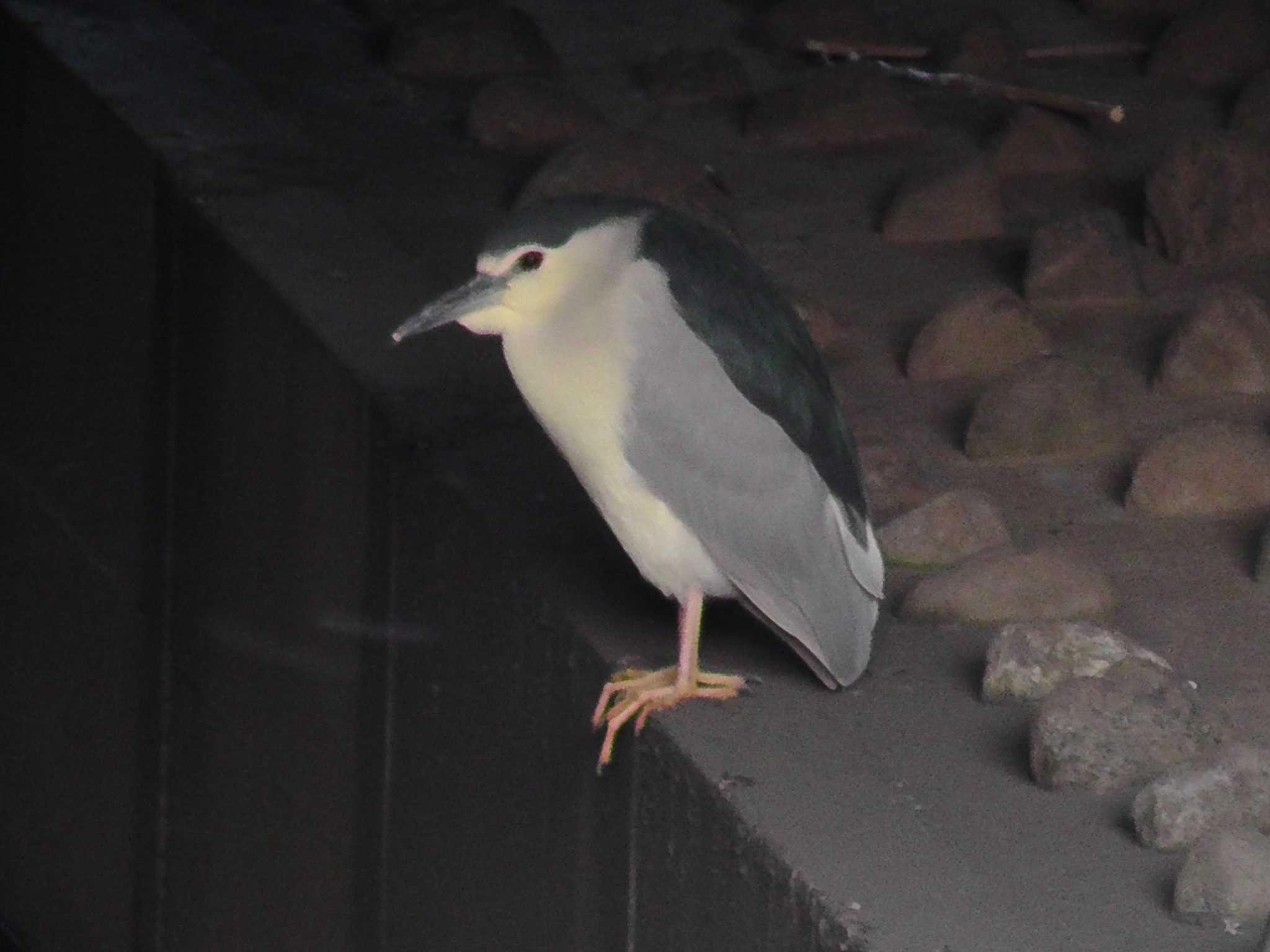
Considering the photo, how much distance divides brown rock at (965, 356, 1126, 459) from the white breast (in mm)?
636

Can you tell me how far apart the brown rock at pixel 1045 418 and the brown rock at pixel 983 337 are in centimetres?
18

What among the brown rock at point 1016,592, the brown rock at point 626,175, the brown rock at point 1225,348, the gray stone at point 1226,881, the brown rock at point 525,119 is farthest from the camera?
the brown rock at point 525,119

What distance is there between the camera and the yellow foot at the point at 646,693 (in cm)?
230

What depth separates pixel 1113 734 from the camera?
2076 mm

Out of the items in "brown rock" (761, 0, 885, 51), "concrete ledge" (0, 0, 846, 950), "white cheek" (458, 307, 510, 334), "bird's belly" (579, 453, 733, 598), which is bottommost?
"concrete ledge" (0, 0, 846, 950)

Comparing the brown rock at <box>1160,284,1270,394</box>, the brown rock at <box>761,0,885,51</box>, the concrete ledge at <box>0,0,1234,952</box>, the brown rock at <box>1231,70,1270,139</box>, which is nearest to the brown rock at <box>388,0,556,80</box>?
the concrete ledge at <box>0,0,1234,952</box>

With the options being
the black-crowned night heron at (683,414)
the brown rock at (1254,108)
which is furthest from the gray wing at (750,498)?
the brown rock at (1254,108)

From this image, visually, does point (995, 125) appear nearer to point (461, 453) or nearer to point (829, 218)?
point (829, 218)

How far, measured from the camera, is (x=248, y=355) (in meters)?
3.42

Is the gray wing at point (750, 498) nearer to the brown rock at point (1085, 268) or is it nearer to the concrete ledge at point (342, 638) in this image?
the concrete ledge at point (342, 638)

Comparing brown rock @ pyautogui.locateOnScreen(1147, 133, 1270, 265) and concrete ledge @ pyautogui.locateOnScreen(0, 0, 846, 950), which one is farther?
brown rock @ pyautogui.locateOnScreen(1147, 133, 1270, 265)

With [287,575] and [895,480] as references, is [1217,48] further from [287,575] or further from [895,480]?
[287,575]

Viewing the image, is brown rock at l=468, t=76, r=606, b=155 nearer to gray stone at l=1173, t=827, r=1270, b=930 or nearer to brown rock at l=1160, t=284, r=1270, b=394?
brown rock at l=1160, t=284, r=1270, b=394

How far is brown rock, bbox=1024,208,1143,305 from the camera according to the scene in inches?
128
